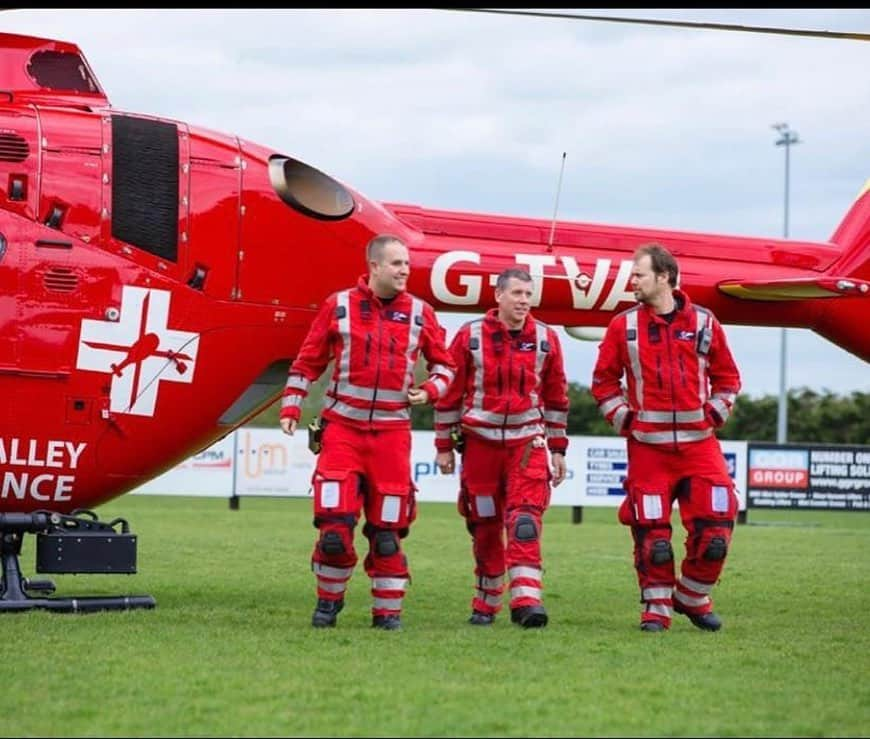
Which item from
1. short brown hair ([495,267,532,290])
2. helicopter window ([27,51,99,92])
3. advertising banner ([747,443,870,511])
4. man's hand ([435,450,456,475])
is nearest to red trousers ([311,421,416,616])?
man's hand ([435,450,456,475])

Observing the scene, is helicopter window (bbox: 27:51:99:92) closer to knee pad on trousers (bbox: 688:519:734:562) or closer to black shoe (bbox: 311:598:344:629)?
black shoe (bbox: 311:598:344:629)

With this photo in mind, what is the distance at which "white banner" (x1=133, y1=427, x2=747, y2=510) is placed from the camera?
81.9 ft

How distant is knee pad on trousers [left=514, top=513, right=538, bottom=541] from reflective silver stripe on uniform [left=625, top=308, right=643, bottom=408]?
3.17 feet

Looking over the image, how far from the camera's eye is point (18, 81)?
10.2 m

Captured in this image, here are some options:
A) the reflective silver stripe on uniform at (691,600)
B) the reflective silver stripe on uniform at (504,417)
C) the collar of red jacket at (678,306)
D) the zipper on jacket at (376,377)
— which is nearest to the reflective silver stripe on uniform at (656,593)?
the reflective silver stripe on uniform at (691,600)

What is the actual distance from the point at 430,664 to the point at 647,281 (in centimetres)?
303

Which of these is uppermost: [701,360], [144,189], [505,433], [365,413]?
[144,189]

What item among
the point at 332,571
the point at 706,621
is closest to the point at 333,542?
the point at 332,571

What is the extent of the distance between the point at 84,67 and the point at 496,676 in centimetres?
552

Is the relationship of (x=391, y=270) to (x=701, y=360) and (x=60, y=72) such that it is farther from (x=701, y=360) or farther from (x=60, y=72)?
(x=60, y=72)

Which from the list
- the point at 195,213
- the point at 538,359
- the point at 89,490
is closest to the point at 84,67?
the point at 195,213

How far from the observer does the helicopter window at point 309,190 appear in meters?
10.3

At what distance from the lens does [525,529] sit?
30.0 feet

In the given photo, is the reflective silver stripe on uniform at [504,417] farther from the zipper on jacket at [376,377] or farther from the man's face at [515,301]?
the zipper on jacket at [376,377]
